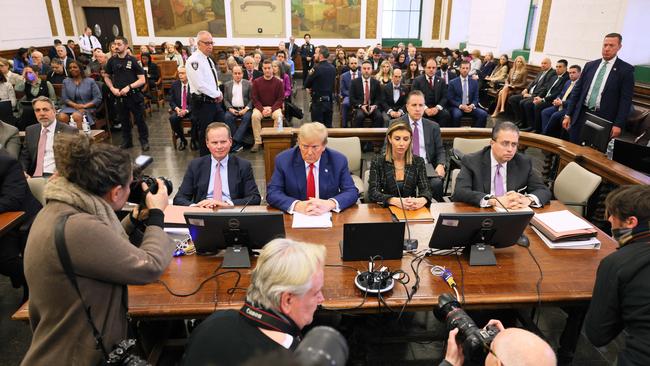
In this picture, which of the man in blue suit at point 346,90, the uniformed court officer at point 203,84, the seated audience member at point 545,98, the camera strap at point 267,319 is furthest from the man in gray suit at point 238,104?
the camera strap at point 267,319

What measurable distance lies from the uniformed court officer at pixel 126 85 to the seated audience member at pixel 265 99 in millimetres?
1790

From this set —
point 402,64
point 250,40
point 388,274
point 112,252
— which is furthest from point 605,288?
point 250,40

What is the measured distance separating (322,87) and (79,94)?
391cm

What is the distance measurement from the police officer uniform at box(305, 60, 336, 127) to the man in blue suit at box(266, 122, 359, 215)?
4.38 metres

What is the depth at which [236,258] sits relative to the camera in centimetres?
211

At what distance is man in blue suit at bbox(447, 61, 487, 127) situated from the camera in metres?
6.79

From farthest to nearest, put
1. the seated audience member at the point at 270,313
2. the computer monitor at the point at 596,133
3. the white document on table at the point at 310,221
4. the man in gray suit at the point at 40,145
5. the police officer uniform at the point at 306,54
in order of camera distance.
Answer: the police officer uniform at the point at 306,54 < the man in gray suit at the point at 40,145 < the computer monitor at the point at 596,133 < the white document on table at the point at 310,221 < the seated audience member at the point at 270,313

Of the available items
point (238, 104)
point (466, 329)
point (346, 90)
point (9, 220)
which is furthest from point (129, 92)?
point (466, 329)

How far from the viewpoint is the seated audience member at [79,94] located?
6316mm

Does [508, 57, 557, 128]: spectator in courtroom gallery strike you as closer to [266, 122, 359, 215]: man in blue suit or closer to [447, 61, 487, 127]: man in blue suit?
[447, 61, 487, 127]: man in blue suit

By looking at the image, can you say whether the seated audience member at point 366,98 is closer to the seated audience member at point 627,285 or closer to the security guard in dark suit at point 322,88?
the security guard in dark suit at point 322,88

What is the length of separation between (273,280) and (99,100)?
6.42 metres

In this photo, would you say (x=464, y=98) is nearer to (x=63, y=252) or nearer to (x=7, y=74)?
(x=63, y=252)

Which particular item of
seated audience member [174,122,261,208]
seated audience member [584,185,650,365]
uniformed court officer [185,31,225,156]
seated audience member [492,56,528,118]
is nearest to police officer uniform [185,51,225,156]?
uniformed court officer [185,31,225,156]
